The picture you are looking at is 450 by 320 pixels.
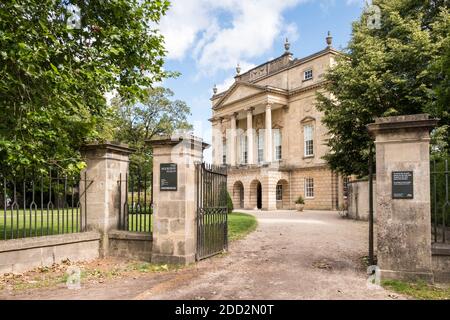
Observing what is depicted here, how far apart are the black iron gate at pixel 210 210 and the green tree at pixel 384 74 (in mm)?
10064

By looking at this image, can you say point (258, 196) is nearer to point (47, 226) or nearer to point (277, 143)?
point (277, 143)

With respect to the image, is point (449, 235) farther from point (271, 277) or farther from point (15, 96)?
point (15, 96)

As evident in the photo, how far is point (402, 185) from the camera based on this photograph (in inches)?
246

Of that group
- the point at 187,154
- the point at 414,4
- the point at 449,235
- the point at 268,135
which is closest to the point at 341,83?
the point at 414,4

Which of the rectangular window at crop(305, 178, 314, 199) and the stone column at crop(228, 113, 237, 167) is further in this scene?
the stone column at crop(228, 113, 237, 167)

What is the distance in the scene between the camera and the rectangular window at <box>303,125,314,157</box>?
3622cm

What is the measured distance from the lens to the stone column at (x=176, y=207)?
7.63 meters

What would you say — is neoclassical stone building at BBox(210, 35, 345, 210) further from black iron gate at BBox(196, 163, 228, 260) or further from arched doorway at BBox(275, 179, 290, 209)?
black iron gate at BBox(196, 163, 228, 260)

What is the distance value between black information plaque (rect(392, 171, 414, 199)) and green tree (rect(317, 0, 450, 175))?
33.2 ft

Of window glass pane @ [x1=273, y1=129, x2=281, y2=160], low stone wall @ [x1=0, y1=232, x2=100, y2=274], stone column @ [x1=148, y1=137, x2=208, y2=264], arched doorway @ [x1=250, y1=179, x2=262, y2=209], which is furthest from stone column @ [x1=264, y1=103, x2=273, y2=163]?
low stone wall @ [x1=0, y1=232, x2=100, y2=274]

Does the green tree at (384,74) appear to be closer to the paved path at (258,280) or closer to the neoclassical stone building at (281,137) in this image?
the paved path at (258,280)

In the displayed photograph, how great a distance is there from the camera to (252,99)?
131 ft

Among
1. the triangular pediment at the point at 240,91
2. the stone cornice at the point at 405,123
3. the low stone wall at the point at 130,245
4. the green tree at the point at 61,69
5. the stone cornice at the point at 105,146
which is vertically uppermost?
the triangular pediment at the point at 240,91

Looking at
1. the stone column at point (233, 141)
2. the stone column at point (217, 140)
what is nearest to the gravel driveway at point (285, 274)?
the stone column at point (233, 141)
